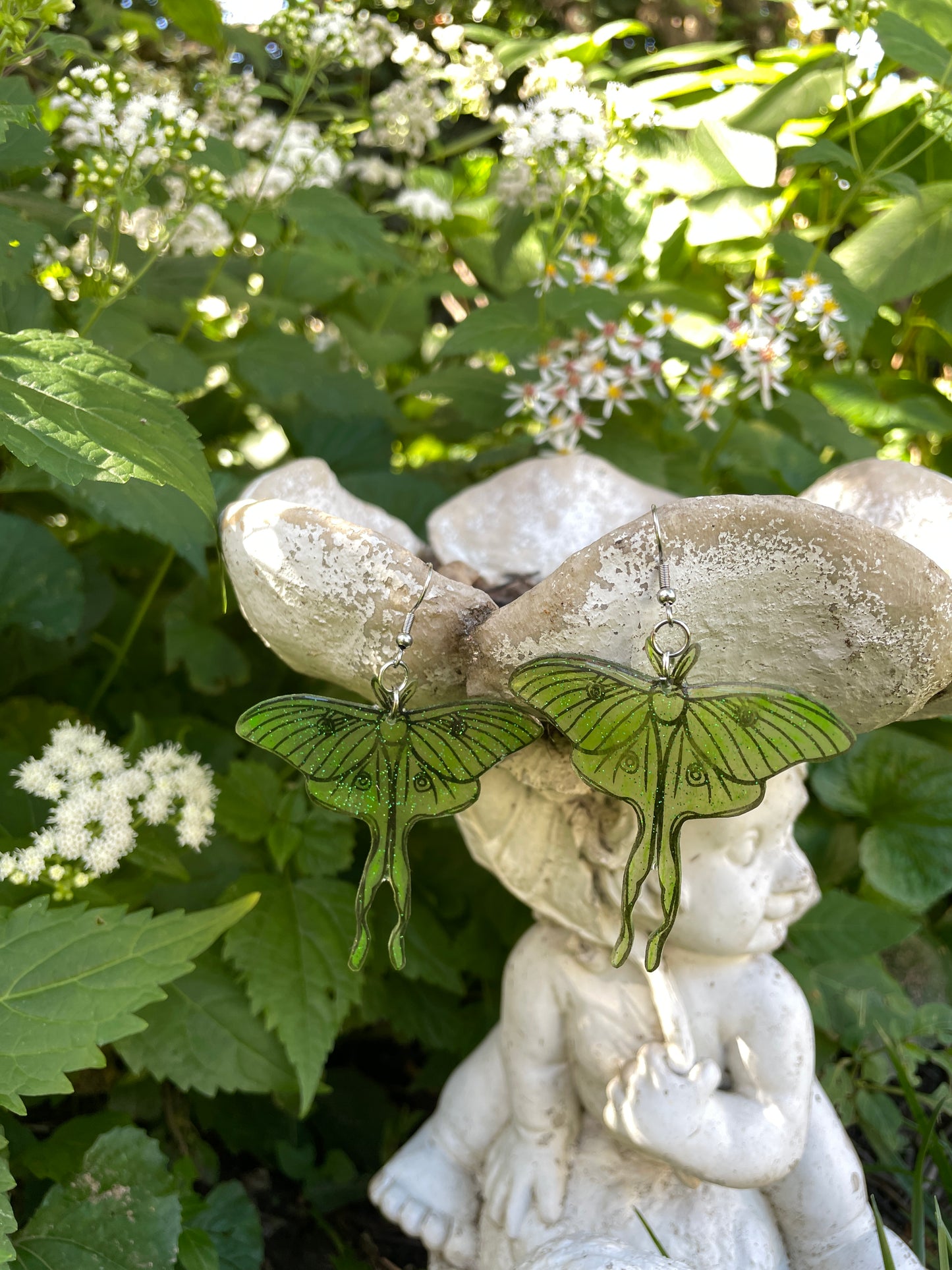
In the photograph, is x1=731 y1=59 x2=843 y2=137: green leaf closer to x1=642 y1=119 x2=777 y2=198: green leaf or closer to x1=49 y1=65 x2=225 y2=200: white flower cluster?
x1=642 y1=119 x2=777 y2=198: green leaf

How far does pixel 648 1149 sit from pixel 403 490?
848 millimetres

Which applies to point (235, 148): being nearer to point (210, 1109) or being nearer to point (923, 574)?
point (923, 574)

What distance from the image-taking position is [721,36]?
2.46m

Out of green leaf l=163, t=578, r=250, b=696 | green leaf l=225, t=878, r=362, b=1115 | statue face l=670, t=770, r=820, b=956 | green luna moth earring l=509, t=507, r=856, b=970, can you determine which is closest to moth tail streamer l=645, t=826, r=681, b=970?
green luna moth earring l=509, t=507, r=856, b=970

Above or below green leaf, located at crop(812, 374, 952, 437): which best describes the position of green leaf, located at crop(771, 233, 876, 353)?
above

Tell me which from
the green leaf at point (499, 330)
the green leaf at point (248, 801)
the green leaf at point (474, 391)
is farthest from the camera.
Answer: the green leaf at point (474, 391)

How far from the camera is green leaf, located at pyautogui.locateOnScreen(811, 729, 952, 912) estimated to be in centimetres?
137

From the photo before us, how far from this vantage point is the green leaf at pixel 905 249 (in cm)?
144

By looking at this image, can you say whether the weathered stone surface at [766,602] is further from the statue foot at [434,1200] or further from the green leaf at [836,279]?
the green leaf at [836,279]

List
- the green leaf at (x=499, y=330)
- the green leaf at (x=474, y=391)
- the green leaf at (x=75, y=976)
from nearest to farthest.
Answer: the green leaf at (x=75, y=976) < the green leaf at (x=499, y=330) < the green leaf at (x=474, y=391)

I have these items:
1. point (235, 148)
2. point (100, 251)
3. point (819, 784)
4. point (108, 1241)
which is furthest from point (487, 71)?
point (108, 1241)

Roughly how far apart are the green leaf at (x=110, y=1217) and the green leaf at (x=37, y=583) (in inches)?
22.6

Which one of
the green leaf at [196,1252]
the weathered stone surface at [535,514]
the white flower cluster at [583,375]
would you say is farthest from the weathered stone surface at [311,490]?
the green leaf at [196,1252]

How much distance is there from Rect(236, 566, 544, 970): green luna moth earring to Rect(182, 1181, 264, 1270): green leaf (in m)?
0.61
